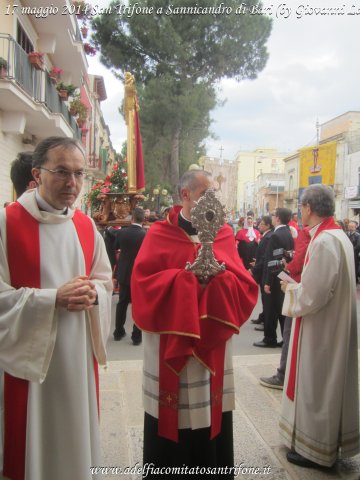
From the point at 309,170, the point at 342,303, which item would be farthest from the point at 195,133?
the point at 342,303

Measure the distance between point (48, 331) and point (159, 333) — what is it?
599mm

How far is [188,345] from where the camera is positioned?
210 centimetres

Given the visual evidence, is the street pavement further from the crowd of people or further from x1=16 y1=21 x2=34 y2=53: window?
x1=16 y1=21 x2=34 y2=53: window

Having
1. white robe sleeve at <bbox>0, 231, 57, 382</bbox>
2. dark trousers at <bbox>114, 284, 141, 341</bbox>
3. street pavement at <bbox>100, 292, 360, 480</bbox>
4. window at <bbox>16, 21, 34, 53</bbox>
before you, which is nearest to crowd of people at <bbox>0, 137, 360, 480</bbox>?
white robe sleeve at <bbox>0, 231, 57, 382</bbox>

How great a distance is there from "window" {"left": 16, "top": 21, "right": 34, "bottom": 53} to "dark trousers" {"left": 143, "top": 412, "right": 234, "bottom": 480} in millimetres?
10576

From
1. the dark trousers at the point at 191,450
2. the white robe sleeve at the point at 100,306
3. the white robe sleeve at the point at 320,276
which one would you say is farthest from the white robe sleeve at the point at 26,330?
the white robe sleeve at the point at 320,276

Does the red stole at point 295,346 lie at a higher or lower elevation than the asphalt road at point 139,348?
higher

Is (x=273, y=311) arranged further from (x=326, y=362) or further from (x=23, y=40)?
(x=23, y=40)

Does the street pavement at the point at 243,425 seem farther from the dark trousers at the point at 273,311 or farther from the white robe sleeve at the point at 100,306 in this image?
the white robe sleeve at the point at 100,306

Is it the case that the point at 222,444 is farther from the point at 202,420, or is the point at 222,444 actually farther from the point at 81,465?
the point at 81,465

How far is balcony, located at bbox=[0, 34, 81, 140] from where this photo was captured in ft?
28.2

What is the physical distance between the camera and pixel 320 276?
263 centimetres

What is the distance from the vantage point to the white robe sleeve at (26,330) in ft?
5.98

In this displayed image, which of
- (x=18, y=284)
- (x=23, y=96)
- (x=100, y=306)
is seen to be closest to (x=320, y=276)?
(x=100, y=306)
